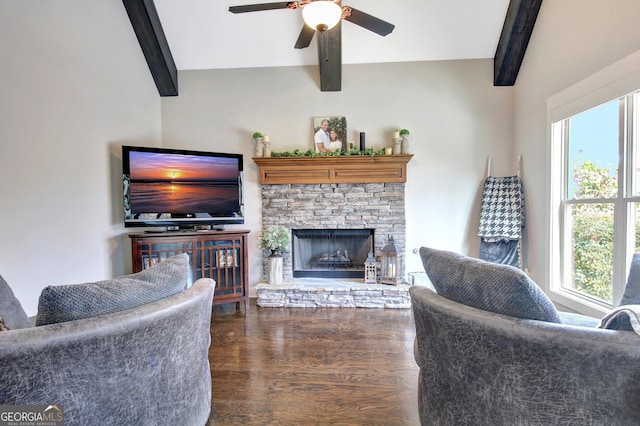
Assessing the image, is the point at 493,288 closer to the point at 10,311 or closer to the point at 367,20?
the point at 10,311

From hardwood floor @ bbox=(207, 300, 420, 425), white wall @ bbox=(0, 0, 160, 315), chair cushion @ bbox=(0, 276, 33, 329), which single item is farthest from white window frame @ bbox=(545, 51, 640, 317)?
white wall @ bbox=(0, 0, 160, 315)

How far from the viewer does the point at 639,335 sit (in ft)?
2.75

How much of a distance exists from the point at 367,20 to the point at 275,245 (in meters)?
2.39

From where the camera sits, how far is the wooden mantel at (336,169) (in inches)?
131

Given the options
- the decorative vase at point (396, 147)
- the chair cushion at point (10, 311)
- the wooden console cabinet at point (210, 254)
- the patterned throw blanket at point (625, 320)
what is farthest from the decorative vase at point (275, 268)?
Answer: the patterned throw blanket at point (625, 320)

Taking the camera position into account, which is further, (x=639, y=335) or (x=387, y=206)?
(x=387, y=206)

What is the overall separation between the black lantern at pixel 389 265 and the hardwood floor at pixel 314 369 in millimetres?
432

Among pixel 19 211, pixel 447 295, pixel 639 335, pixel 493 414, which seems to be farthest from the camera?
pixel 19 211

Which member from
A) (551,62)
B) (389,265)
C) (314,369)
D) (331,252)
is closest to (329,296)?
(331,252)

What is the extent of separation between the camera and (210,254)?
300 cm

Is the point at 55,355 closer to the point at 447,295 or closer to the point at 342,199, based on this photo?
the point at 447,295

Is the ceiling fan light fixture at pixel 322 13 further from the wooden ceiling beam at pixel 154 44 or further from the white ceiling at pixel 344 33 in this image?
the wooden ceiling beam at pixel 154 44

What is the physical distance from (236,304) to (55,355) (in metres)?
2.51

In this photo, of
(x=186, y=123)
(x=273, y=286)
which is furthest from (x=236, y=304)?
(x=186, y=123)
